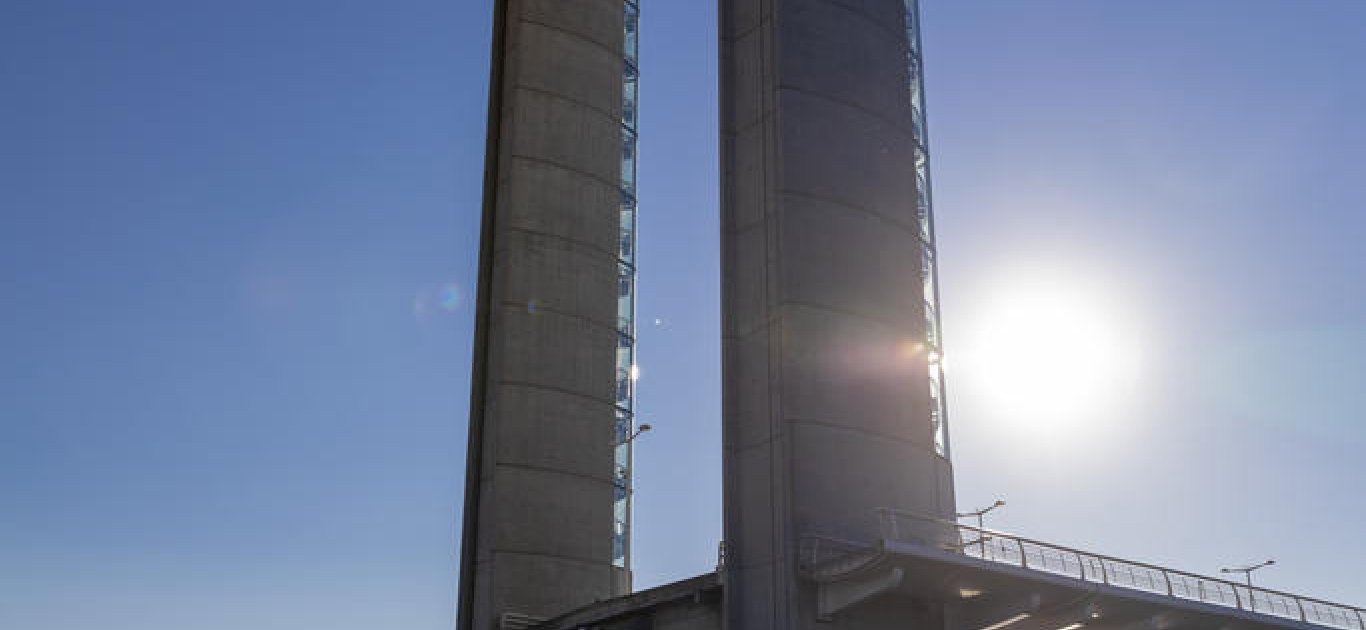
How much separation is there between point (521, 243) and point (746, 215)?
49.5 ft

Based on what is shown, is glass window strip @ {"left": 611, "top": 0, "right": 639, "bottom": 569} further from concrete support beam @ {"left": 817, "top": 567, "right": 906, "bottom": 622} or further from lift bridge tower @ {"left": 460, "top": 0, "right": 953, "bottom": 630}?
concrete support beam @ {"left": 817, "top": 567, "right": 906, "bottom": 622}

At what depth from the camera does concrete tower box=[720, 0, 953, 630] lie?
1173 inches

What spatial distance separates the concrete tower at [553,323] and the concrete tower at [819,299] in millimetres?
13601

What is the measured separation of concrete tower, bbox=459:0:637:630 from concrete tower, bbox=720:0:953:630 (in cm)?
1360

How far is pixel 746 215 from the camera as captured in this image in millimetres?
32875

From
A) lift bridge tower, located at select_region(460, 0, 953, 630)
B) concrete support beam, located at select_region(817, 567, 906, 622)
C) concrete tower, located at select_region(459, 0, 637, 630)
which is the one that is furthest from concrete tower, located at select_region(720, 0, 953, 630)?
concrete tower, located at select_region(459, 0, 637, 630)

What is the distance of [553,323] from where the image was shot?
45844 mm

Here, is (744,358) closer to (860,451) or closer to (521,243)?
(860,451)

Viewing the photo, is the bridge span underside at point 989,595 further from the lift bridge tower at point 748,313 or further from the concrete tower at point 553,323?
the concrete tower at point 553,323

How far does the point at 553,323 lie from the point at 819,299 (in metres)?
16.3

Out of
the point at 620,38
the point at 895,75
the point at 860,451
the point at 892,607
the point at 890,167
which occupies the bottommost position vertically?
the point at 892,607

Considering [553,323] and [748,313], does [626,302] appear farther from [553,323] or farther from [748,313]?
[748,313]

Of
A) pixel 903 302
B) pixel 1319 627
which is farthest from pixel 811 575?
pixel 1319 627

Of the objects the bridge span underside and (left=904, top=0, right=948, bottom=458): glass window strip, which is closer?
the bridge span underside
